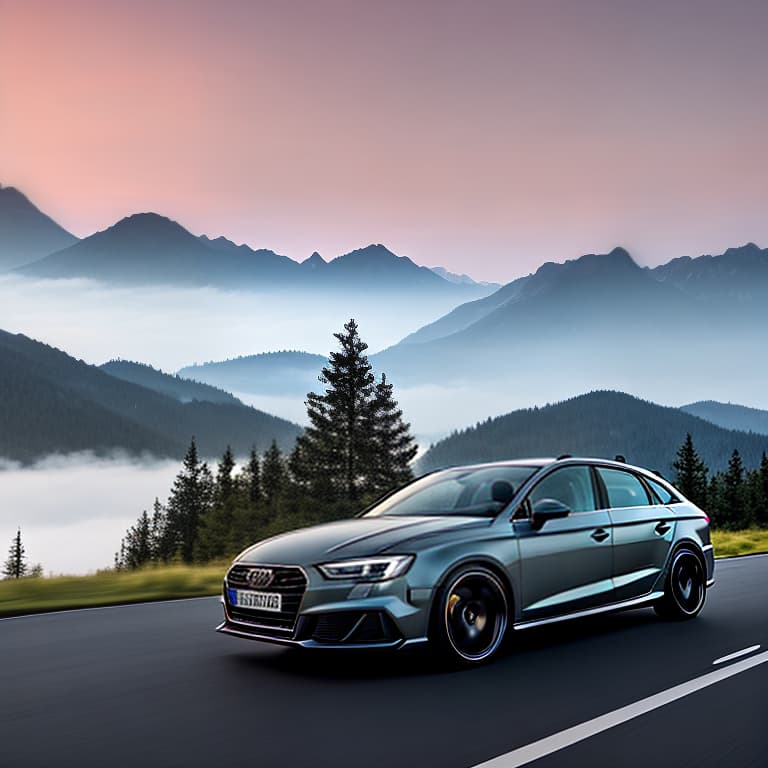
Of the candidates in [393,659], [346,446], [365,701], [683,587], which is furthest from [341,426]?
[365,701]

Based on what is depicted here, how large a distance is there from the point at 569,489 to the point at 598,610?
3.16 feet

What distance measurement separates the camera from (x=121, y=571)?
15742 mm

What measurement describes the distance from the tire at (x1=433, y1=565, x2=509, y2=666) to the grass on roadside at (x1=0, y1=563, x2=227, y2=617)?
6.00m

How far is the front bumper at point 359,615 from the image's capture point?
6.66 m

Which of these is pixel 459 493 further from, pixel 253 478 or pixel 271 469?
pixel 253 478

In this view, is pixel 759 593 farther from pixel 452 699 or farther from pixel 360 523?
pixel 452 699

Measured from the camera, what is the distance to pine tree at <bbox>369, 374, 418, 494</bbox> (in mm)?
61469

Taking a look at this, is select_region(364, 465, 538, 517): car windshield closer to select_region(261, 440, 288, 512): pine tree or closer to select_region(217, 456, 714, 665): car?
select_region(217, 456, 714, 665): car

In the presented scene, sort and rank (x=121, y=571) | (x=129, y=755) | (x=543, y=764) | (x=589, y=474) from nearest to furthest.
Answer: (x=543, y=764) → (x=129, y=755) → (x=589, y=474) → (x=121, y=571)

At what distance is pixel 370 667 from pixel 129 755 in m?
2.34

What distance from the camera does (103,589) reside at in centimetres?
1345

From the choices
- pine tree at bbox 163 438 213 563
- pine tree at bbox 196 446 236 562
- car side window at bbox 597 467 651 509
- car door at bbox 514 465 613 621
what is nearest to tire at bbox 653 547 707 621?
car side window at bbox 597 467 651 509

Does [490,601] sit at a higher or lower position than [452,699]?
higher

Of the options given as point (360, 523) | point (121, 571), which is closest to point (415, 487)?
point (360, 523)
